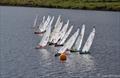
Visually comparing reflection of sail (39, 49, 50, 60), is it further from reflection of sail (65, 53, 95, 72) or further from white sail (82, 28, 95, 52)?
white sail (82, 28, 95, 52)

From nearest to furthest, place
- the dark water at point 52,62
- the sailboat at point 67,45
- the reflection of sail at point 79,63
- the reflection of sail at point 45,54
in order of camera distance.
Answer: the dark water at point 52,62 < the reflection of sail at point 79,63 < the sailboat at point 67,45 < the reflection of sail at point 45,54

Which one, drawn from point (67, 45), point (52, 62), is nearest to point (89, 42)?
point (67, 45)

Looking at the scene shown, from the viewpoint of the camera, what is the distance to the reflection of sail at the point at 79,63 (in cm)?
9369

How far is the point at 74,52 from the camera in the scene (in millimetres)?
110000

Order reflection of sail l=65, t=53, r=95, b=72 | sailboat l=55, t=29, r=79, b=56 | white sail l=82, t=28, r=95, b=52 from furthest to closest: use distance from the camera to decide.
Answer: white sail l=82, t=28, r=95, b=52 < sailboat l=55, t=29, r=79, b=56 < reflection of sail l=65, t=53, r=95, b=72

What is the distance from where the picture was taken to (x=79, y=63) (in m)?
99.2

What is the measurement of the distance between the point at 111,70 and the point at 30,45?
123ft

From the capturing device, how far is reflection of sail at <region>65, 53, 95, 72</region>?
93.7m

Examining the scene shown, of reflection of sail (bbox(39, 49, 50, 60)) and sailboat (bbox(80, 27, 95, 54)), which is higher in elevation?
sailboat (bbox(80, 27, 95, 54))

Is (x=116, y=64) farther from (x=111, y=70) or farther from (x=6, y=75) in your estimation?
(x=6, y=75)

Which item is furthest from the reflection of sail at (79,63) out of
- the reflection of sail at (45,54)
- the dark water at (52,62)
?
the reflection of sail at (45,54)

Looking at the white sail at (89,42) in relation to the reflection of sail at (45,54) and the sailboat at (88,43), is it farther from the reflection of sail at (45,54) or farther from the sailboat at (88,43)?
the reflection of sail at (45,54)

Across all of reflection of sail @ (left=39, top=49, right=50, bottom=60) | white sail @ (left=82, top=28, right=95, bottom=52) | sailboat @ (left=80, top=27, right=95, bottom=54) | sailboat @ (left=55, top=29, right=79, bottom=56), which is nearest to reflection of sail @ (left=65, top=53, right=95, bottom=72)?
sailboat @ (left=55, top=29, right=79, bottom=56)

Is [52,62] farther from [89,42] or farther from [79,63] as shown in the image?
[89,42]
